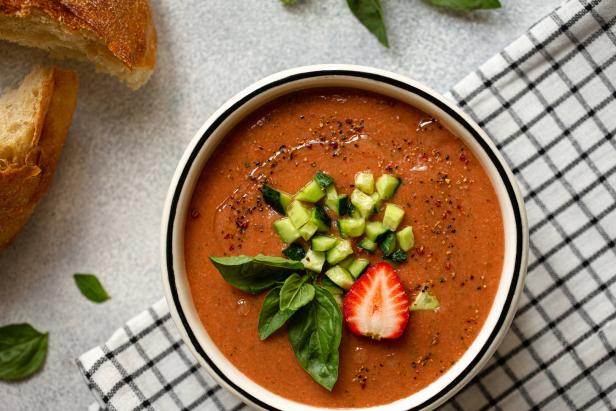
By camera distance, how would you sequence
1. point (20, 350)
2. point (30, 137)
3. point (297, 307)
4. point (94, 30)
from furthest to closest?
point (20, 350)
point (30, 137)
point (94, 30)
point (297, 307)

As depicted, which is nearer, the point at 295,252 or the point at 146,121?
the point at 295,252

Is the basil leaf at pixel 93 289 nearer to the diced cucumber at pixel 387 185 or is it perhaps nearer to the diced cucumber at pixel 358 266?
the diced cucumber at pixel 358 266

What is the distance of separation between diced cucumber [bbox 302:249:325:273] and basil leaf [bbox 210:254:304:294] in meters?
0.03

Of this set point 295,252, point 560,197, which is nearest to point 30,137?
point 295,252

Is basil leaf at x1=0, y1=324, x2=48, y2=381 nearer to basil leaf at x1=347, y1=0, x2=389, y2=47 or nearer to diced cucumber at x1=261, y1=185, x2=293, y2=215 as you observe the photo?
diced cucumber at x1=261, y1=185, x2=293, y2=215

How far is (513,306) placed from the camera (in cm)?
233

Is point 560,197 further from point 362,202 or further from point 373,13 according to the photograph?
point 373,13

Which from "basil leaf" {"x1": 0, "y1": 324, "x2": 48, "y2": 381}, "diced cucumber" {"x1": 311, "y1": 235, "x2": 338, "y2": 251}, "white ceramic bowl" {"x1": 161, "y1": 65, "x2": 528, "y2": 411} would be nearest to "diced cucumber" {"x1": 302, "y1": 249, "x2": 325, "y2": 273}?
"diced cucumber" {"x1": 311, "y1": 235, "x2": 338, "y2": 251}

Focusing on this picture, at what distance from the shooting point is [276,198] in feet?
7.68

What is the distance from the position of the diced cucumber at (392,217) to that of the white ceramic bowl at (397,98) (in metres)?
0.31

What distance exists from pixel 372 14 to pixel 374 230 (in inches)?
35.6

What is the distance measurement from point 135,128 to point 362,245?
107 cm

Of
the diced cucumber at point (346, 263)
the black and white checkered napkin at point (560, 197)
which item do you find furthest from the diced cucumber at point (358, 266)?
the black and white checkered napkin at point (560, 197)

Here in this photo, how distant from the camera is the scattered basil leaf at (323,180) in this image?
7.60ft
